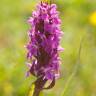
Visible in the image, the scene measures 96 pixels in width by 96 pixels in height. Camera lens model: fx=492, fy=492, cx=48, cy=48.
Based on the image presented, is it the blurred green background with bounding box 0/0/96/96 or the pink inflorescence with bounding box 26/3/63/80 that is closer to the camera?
the pink inflorescence with bounding box 26/3/63/80

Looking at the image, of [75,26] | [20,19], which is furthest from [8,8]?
[75,26]

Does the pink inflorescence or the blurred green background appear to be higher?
the pink inflorescence

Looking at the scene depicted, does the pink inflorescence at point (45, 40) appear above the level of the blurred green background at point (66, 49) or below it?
above

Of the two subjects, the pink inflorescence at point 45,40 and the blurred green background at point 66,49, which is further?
the blurred green background at point 66,49

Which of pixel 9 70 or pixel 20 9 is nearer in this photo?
pixel 9 70

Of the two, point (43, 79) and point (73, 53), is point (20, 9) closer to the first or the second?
point (73, 53)
